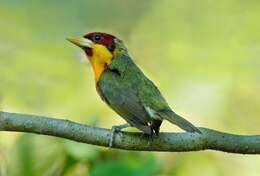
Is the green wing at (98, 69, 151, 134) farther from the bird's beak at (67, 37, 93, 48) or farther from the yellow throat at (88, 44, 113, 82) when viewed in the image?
the bird's beak at (67, 37, 93, 48)

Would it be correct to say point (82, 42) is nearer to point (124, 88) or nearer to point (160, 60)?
point (124, 88)

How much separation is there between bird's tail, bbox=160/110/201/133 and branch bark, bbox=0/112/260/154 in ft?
0.14

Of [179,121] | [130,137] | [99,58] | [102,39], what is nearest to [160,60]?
[102,39]

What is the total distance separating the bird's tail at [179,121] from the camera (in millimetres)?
3230

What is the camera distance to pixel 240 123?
19.6 ft

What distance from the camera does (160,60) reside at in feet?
21.4

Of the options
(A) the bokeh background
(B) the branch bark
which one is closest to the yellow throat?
(B) the branch bark

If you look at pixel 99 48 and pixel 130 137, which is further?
pixel 99 48

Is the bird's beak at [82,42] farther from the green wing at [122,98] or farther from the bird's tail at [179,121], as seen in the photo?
the bird's tail at [179,121]

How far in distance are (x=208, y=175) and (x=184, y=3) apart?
9.06ft

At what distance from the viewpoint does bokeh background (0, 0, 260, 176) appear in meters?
5.66

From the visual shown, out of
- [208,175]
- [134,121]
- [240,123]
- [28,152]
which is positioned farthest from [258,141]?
[240,123]

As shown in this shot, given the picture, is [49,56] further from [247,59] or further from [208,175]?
[208,175]

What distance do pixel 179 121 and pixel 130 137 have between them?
28 cm
